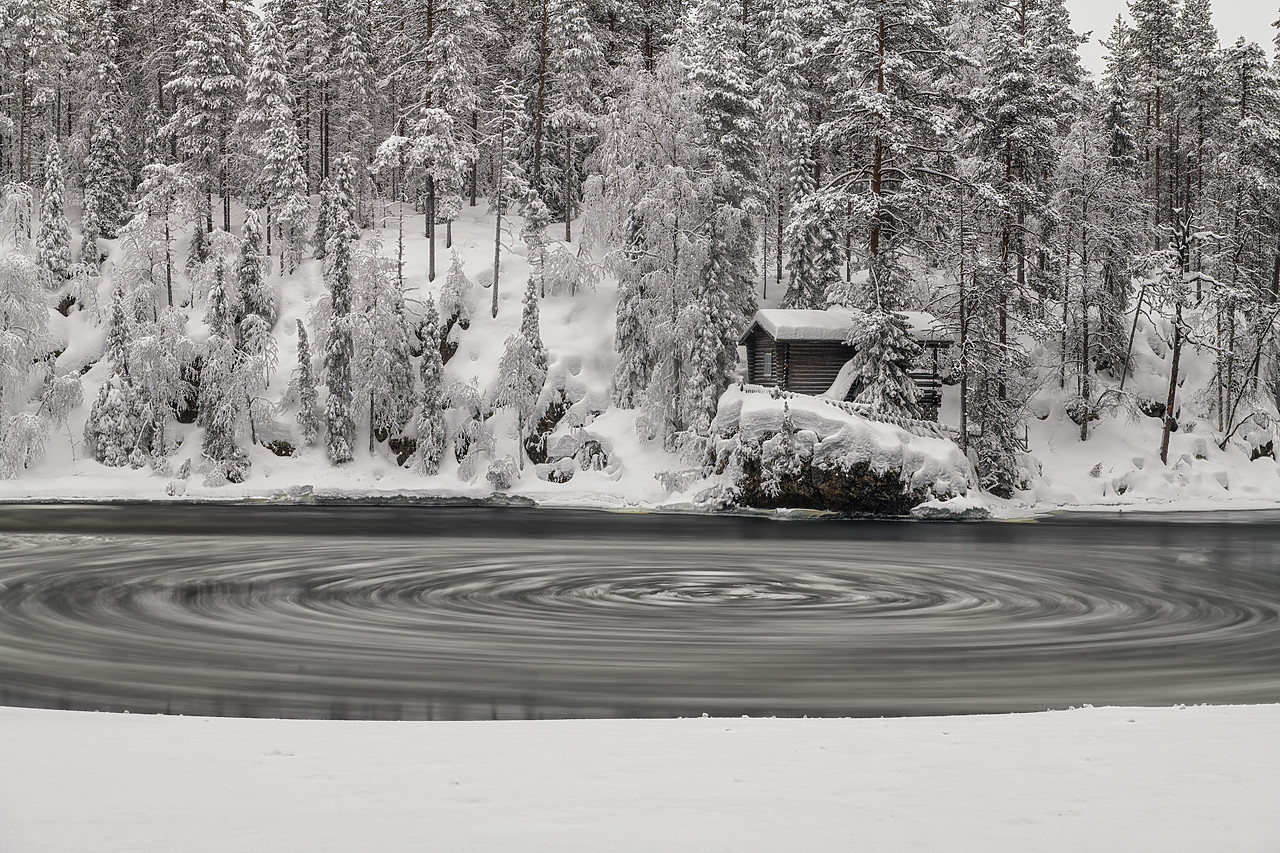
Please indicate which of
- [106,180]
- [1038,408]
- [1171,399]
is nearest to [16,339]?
[106,180]

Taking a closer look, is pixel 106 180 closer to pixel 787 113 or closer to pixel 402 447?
pixel 402 447

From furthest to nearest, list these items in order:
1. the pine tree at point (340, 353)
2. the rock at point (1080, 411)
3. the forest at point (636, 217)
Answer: the rock at point (1080, 411)
the pine tree at point (340, 353)
the forest at point (636, 217)

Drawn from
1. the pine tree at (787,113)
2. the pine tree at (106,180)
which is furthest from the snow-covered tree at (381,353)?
the pine tree at (787,113)

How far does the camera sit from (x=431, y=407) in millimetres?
45625

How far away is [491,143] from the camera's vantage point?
2375 inches

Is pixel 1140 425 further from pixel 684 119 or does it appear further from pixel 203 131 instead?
pixel 203 131

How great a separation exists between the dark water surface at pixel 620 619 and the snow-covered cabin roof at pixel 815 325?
42.2 feet

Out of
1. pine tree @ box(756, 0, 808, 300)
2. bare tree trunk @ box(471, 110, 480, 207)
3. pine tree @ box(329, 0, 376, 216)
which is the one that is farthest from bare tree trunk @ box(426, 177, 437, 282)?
pine tree @ box(756, 0, 808, 300)

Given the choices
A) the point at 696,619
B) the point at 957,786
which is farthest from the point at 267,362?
the point at 957,786

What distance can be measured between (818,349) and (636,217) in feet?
30.1

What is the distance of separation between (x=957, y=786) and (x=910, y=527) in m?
28.6

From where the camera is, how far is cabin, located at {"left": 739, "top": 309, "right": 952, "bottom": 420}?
44156mm

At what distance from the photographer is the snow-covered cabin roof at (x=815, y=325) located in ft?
145

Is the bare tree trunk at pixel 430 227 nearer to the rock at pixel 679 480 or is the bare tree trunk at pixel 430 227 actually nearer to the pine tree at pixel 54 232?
the rock at pixel 679 480
